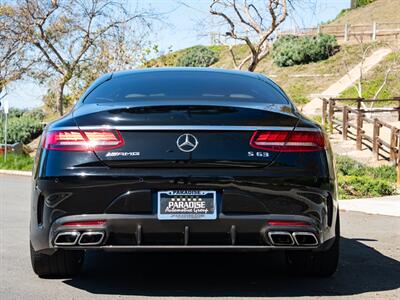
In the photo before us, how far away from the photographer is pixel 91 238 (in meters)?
5.57

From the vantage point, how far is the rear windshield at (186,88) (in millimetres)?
6418

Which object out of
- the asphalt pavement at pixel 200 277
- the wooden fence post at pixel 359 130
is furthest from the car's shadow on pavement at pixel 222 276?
the wooden fence post at pixel 359 130

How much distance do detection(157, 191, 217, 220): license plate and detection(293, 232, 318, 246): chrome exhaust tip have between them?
1.91 ft

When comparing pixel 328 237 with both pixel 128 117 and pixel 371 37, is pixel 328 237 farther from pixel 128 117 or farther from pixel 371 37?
pixel 371 37

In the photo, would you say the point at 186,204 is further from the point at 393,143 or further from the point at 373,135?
the point at 373,135

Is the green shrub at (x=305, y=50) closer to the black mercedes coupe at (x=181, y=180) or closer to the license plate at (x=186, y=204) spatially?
the black mercedes coupe at (x=181, y=180)

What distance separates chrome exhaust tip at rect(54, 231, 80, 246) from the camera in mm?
5578

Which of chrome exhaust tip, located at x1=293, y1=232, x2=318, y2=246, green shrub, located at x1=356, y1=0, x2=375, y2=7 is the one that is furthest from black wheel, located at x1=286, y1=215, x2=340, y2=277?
green shrub, located at x1=356, y1=0, x2=375, y2=7

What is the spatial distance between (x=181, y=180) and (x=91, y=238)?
710mm

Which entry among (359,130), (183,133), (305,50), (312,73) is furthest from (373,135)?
(305,50)

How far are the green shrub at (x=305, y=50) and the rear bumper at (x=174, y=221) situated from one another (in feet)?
151

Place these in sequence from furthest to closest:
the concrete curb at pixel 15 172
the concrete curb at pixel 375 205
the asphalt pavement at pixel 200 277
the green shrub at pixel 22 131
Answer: the green shrub at pixel 22 131, the concrete curb at pixel 15 172, the concrete curb at pixel 375 205, the asphalt pavement at pixel 200 277

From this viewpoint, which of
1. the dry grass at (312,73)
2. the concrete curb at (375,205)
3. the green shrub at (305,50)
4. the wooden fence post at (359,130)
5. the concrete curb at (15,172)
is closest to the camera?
the concrete curb at (375,205)

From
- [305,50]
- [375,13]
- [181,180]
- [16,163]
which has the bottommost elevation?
[16,163]
